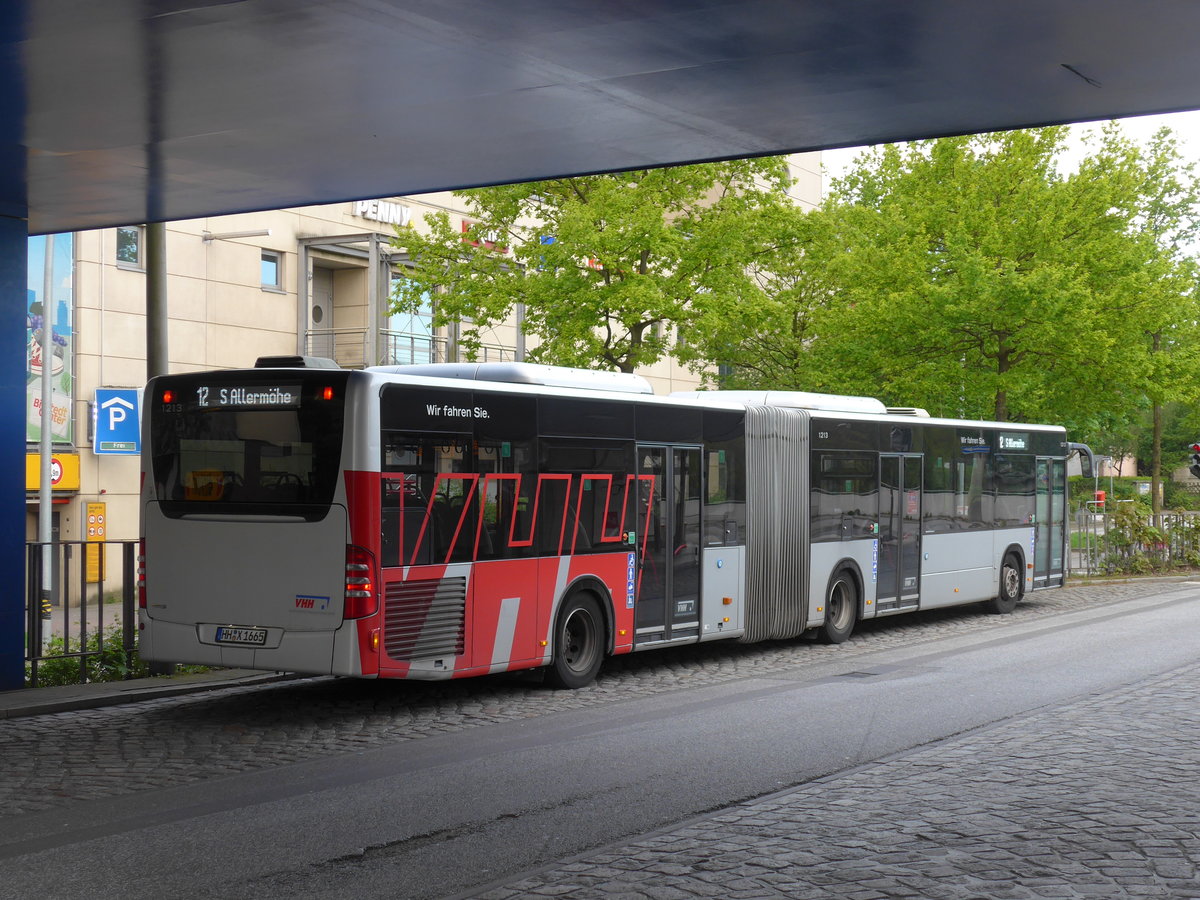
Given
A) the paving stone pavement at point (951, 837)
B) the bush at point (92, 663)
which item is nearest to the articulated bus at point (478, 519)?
the bush at point (92, 663)

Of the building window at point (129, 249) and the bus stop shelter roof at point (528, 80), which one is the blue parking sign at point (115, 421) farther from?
the bus stop shelter roof at point (528, 80)

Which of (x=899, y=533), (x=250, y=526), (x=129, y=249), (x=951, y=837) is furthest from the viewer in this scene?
(x=129, y=249)

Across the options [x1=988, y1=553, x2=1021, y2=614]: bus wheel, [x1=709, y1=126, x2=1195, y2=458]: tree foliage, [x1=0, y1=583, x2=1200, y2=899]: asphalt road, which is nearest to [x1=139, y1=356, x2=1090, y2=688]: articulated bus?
[x1=0, y1=583, x2=1200, y2=899]: asphalt road

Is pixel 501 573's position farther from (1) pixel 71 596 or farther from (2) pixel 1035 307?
(2) pixel 1035 307

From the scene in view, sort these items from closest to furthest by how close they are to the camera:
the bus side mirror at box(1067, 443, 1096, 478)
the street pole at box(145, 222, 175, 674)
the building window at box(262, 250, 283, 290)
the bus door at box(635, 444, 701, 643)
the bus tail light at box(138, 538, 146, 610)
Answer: the bus tail light at box(138, 538, 146, 610) → the street pole at box(145, 222, 175, 674) → the bus door at box(635, 444, 701, 643) → the bus side mirror at box(1067, 443, 1096, 478) → the building window at box(262, 250, 283, 290)

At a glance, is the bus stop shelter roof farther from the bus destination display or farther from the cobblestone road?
the cobblestone road

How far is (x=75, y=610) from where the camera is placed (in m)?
13.5

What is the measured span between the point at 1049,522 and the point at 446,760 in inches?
662

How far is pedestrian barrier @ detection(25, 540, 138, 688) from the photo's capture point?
1330 centimetres

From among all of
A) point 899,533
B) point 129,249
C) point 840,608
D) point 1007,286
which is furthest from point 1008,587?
point 129,249

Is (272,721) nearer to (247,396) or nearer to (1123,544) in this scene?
(247,396)

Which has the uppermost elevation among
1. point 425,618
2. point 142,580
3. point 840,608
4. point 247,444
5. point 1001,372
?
point 1001,372

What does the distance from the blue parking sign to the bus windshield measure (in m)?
15.2

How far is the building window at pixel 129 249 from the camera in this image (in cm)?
2773
